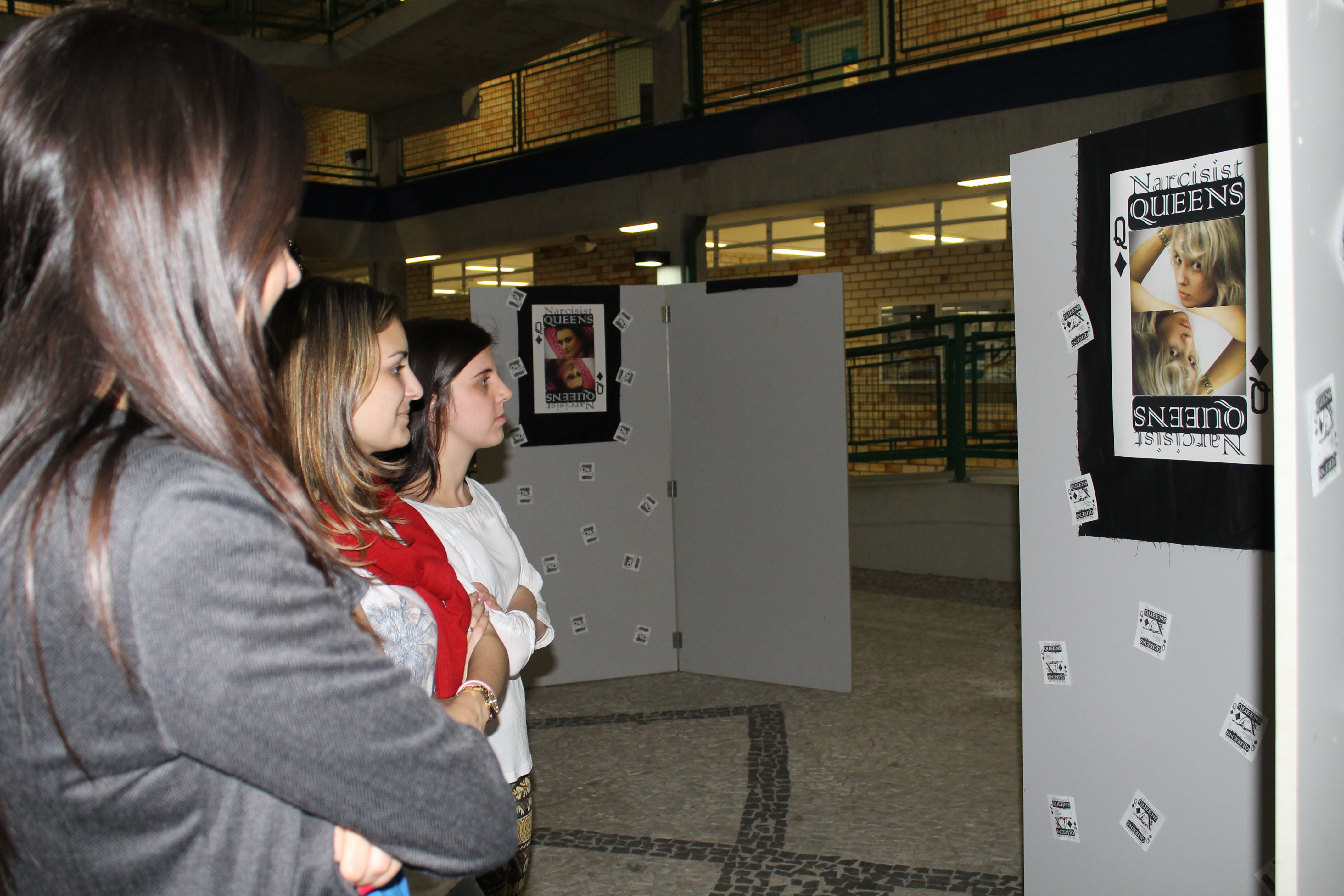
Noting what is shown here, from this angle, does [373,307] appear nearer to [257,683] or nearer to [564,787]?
[257,683]

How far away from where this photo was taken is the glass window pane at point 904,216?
38.1 feet

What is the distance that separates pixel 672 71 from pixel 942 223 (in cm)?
398

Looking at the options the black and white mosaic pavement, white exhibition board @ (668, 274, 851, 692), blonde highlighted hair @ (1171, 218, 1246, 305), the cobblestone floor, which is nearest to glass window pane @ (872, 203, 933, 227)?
the cobblestone floor

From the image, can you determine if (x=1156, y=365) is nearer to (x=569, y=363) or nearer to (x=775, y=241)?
(x=569, y=363)

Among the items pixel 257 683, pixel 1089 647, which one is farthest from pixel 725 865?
pixel 257 683

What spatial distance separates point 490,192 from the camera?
11.0m

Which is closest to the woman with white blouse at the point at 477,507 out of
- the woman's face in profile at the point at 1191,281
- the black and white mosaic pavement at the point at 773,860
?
the black and white mosaic pavement at the point at 773,860

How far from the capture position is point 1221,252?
188 centimetres

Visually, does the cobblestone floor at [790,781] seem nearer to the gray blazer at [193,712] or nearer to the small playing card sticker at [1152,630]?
the small playing card sticker at [1152,630]

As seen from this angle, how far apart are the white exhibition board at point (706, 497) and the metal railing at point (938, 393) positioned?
2.56 m

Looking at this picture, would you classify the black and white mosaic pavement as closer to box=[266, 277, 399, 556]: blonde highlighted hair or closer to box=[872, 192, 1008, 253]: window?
box=[266, 277, 399, 556]: blonde highlighted hair

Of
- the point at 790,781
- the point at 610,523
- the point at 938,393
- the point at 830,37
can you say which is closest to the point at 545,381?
the point at 610,523

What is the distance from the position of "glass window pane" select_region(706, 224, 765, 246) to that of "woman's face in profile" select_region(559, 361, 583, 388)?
8348 millimetres

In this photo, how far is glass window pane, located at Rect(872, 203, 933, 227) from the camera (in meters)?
11.6
